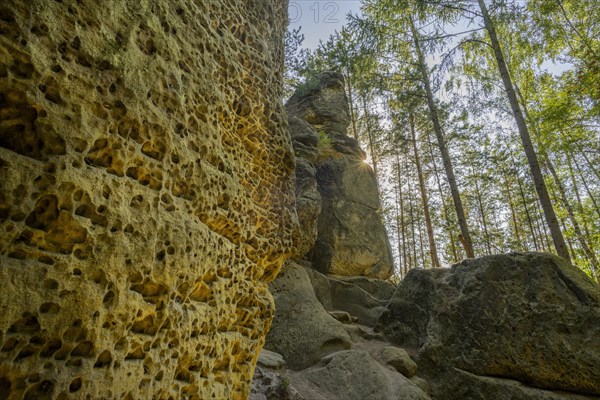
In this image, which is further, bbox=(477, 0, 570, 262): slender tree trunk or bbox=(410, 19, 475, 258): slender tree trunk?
bbox=(410, 19, 475, 258): slender tree trunk

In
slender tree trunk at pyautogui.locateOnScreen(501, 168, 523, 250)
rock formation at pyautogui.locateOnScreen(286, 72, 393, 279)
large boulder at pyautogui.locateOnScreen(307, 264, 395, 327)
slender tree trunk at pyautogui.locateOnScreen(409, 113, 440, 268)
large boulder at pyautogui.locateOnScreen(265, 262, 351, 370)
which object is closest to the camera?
large boulder at pyautogui.locateOnScreen(265, 262, 351, 370)

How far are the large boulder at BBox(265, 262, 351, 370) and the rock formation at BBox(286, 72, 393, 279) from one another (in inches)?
82.3

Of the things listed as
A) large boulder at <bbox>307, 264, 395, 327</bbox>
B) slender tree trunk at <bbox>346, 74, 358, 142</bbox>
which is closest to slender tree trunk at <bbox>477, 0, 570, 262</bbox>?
large boulder at <bbox>307, 264, 395, 327</bbox>

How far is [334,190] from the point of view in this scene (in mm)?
14180

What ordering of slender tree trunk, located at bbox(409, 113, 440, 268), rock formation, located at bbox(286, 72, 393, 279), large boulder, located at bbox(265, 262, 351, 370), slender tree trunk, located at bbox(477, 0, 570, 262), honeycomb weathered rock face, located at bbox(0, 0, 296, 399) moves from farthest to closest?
slender tree trunk, located at bbox(409, 113, 440, 268) → rock formation, located at bbox(286, 72, 393, 279) → slender tree trunk, located at bbox(477, 0, 570, 262) → large boulder, located at bbox(265, 262, 351, 370) → honeycomb weathered rock face, located at bbox(0, 0, 296, 399)

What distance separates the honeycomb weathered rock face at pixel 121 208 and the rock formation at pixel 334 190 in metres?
7.06

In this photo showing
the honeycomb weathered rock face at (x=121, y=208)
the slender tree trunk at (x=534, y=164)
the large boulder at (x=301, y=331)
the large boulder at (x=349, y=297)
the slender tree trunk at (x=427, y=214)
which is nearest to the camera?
the honeycomb weathered rock face at (x=121, y=208)

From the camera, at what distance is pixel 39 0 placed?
182 cm

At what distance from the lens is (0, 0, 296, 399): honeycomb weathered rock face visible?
1.65 m

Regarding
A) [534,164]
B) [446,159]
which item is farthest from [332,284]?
[534,164]

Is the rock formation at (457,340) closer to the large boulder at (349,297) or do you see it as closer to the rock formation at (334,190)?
the large boulder at (349,297)

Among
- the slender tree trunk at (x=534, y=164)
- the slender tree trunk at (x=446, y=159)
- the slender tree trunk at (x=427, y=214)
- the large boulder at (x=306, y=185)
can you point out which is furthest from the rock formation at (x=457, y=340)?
the slender tree trunk at (x=427, y=214)

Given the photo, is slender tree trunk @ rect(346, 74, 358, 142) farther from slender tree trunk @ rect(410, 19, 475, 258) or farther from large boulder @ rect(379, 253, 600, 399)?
large boulder @ rect(379, 253, 600, 399)

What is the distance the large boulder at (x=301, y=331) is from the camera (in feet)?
22.6
